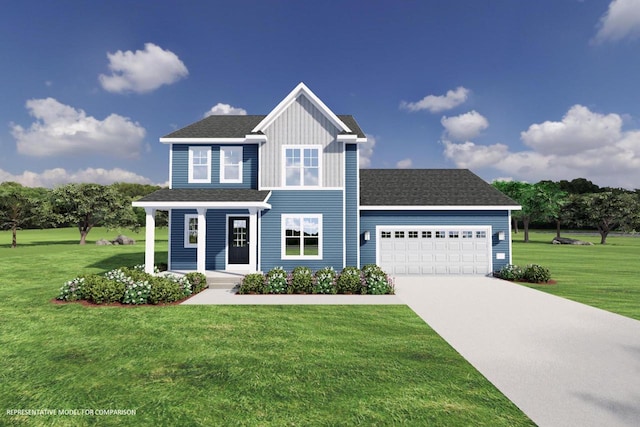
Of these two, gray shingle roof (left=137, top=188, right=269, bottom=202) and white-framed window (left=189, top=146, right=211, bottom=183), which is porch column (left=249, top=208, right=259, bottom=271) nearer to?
gray shingle roof (left=137, top=188, right=269, bottom=202)

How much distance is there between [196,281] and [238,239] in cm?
397

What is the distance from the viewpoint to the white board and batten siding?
615 inches

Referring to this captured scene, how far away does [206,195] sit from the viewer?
14.7 metres

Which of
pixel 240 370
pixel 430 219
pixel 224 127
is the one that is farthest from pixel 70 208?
pixel 240 370

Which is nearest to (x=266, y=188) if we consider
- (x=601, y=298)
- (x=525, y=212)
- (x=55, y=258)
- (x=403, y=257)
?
(x=403, y=257)

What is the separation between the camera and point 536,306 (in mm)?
10961

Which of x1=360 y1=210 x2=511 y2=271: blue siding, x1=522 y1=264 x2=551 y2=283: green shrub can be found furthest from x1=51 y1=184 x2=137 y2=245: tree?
x1=522 y1=264 x2=551 y2=283: green shrub

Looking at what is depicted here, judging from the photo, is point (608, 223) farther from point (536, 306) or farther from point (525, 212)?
point (536, 306)

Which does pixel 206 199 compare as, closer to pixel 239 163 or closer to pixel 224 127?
pixel 239 163

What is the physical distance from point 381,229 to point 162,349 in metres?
12.7

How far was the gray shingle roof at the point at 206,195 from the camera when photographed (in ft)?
46.3

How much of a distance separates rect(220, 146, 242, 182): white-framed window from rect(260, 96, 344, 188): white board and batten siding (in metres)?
1.45

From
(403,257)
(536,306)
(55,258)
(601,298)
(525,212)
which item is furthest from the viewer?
(525,212)

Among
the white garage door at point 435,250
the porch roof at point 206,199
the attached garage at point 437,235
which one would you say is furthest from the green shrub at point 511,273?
the porch roof at point 206,199
